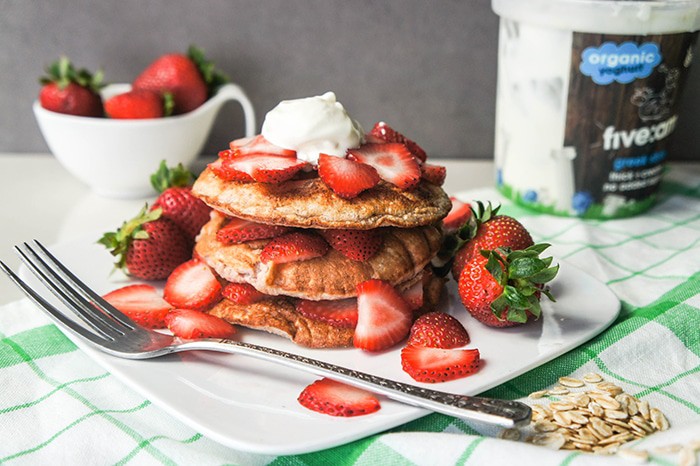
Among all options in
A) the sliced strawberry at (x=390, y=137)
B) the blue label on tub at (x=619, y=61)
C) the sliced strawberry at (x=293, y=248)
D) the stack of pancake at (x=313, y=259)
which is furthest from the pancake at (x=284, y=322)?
the blue label on tub at (x=619, y=61)

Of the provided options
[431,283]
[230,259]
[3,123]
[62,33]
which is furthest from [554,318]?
[3,123]

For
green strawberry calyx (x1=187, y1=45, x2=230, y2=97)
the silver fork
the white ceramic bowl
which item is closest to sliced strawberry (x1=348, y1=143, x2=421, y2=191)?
the silver fork

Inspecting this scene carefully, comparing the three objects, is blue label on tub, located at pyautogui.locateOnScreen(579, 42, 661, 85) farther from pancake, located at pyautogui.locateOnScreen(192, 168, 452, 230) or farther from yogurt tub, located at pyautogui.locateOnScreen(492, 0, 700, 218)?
pancake, located at pyautogui.locateOnScreen(192, 168, 452, 230)

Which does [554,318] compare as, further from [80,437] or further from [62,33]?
[62,33]

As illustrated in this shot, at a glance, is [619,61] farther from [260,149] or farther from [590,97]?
[260,149]

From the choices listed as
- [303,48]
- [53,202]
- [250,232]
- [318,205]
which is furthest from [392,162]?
[53,202]

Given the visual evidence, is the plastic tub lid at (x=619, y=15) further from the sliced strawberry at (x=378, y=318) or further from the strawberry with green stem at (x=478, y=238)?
the sliced strawberry at (x=378, y=318)
